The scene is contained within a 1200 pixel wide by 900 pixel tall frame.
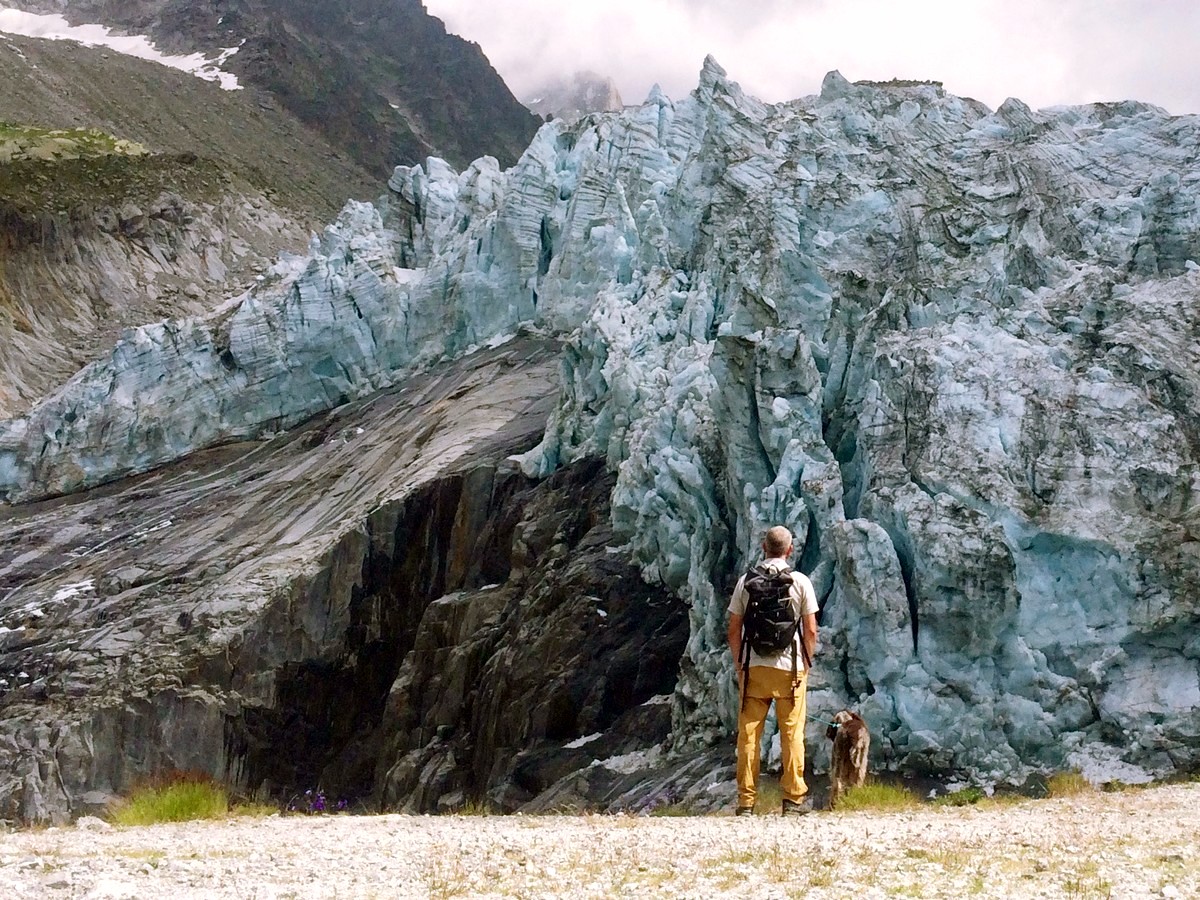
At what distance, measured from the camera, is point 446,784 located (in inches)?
982

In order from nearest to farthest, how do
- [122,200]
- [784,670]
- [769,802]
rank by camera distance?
[784,670]
[769,802]
[122,200]

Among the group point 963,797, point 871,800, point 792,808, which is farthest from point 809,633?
point 963,797

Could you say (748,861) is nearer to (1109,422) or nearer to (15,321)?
(1109,422)

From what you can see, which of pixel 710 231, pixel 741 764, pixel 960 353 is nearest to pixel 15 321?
pixel 710 231

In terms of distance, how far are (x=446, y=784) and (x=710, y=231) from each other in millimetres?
14799

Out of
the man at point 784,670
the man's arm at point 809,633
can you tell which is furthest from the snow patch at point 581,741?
the man's arm at point 809,633

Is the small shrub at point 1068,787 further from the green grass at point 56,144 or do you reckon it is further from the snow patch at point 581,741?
the green grass at point 56,144

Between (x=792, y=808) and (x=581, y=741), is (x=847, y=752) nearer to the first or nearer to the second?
(x=792, y=808)

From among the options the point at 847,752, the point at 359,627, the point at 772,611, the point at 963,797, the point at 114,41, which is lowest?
the point at 359,627

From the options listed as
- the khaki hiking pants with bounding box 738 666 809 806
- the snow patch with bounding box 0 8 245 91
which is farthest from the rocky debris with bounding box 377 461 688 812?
the snow patch with bounding box 0 8 245 91

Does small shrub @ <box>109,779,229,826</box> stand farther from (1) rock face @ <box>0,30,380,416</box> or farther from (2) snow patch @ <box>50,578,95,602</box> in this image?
(1) rock face @ <box>0,30,380,416</box>

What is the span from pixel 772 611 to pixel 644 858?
88.6 inches

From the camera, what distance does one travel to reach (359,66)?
16238cm

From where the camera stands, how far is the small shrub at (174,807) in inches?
407
